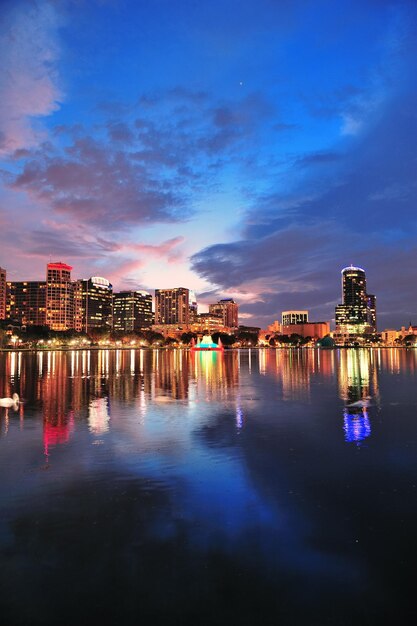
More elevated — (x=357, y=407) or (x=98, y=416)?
(x=98, y=416)

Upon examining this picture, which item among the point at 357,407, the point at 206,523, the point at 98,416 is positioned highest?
the point at 98,416

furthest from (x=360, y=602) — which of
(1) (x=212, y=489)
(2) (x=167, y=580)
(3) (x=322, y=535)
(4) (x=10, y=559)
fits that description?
(4) (x=10, y=559)

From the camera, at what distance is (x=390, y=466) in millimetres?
16750

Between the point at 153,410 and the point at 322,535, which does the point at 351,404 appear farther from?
the point at 322,535

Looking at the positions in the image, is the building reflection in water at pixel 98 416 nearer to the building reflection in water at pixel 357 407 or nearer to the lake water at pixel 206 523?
the lake water at pixel 206 523

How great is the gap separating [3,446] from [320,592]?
15264 mm

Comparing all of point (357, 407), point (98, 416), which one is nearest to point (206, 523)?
point (98, 416)

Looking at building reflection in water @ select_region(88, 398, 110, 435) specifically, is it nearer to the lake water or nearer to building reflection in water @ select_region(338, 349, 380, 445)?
the lake water

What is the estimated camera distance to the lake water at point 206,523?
329 inches

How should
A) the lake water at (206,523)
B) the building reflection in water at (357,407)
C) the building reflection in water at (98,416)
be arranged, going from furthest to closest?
the building reflection in water at (98,416)
the building reflection in water at (357,407)
the lake water at (206,523)

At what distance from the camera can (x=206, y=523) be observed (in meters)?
11.5

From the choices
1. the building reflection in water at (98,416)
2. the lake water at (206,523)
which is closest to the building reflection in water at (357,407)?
the lake water at (206,523)

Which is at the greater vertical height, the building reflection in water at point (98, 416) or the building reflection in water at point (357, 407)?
the building reflection in water at point (98, 416)

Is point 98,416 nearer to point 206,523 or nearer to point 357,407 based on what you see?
point 206,523
